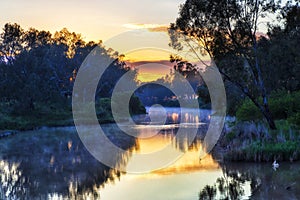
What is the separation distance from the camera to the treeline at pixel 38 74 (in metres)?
52.3

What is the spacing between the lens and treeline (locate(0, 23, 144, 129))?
52.3m

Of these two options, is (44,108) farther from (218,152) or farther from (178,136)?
(218,152)

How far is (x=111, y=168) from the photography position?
20.8 meters

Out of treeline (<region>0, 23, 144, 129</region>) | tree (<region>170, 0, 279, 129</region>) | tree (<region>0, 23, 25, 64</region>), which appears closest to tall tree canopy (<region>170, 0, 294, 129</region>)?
tree (<region>170, 0, 279, 129</region>)

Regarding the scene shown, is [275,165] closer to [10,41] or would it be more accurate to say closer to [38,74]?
[38,74]

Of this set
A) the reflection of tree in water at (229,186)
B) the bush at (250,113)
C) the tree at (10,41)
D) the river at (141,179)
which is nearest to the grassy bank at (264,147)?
the river at (141,179)

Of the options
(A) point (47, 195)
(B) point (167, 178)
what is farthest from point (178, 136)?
(A) point (47, 195)

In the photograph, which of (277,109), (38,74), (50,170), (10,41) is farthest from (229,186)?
(10,41)

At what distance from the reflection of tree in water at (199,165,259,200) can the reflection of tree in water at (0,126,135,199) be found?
158 inches

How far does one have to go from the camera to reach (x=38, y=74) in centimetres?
5872

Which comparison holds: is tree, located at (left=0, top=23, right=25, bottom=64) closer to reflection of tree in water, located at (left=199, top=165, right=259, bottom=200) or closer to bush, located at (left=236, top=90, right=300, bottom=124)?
bush, located at (left=236, top=90, right=300, bottom=124)

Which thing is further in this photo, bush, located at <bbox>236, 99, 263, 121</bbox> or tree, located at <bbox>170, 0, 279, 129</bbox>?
bush, located at <bbox>236, 99, 263, 121</bbox>

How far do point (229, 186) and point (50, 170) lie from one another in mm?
9431

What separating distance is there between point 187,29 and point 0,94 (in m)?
33.7
